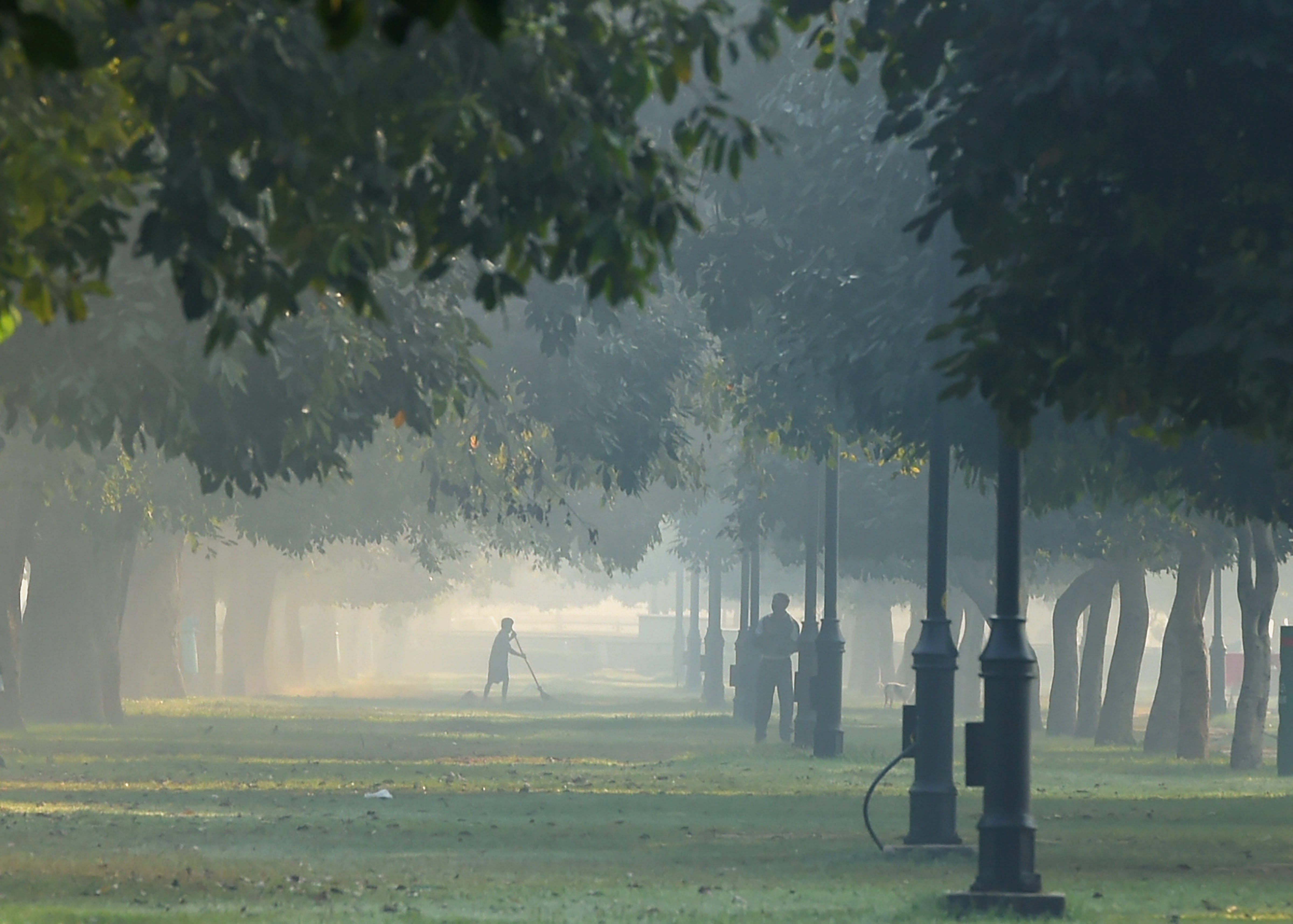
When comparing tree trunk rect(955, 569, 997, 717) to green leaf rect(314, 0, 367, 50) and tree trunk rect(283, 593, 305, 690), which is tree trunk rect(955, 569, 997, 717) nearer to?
tree trunk rect(283, 593, 305, 690)

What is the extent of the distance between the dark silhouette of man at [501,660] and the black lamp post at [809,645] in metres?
20.5

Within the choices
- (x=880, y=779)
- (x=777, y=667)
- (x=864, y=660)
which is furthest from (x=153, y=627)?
(x=880, y=779)

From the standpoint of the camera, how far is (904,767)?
94.4 ft

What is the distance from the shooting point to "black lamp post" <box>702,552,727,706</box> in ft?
186

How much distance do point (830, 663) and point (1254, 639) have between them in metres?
6.05

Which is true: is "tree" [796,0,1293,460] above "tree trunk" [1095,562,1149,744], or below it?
above

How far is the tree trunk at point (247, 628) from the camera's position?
6488cm

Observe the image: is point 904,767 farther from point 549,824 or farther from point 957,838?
point 957,838

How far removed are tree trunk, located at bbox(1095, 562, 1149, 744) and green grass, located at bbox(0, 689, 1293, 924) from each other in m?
4.12

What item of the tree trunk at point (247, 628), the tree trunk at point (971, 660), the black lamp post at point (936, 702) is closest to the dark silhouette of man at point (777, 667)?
the tree trunk at point (971, 660)

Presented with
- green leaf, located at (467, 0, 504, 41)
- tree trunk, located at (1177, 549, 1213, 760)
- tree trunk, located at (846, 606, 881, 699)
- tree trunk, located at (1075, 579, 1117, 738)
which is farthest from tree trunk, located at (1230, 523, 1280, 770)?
tree trunk, located at (846, 606, 881, 699)

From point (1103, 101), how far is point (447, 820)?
1192 cm

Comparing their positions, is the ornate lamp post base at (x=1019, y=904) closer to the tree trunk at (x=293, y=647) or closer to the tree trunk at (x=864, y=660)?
the tree trunk at (x=864, y=660)

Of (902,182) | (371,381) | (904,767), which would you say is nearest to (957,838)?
(371,381)
